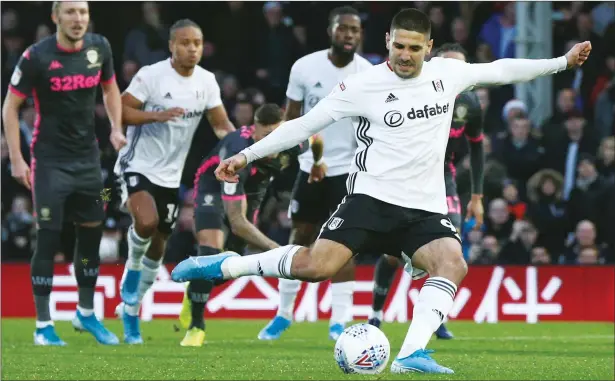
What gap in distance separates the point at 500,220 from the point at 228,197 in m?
6.70

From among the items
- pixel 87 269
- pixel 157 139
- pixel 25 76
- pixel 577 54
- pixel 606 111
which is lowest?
pixel 87 269

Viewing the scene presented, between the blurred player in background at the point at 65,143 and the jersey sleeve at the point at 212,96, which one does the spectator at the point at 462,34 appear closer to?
the jersey sleeve at the point at 212,96

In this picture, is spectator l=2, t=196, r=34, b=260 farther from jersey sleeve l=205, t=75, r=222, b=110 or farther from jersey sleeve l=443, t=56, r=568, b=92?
jersey sleeve l=443, t=56, r=568, b=92

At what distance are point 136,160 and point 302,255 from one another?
155 inches

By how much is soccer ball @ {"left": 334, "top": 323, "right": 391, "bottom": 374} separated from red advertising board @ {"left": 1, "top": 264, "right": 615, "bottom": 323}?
8.35m

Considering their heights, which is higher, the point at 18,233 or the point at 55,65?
the point at 55,65

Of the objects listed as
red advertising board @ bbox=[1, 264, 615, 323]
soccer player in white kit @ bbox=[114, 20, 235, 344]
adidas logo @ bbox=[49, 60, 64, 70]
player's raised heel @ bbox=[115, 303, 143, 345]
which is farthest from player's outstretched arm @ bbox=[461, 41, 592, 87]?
red advertising board @ bbox=[1, 264, 615, 323]

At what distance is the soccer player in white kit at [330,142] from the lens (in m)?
12.6

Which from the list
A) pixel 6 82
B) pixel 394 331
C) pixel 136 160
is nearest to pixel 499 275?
pixel 394 331

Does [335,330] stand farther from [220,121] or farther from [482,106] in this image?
[482,106]

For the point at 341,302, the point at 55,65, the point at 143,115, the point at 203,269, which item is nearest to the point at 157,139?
the point at 143,115

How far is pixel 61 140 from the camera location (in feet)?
39.3

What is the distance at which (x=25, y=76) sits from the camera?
11750mm

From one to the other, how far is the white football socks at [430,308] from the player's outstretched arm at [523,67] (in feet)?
4.70
